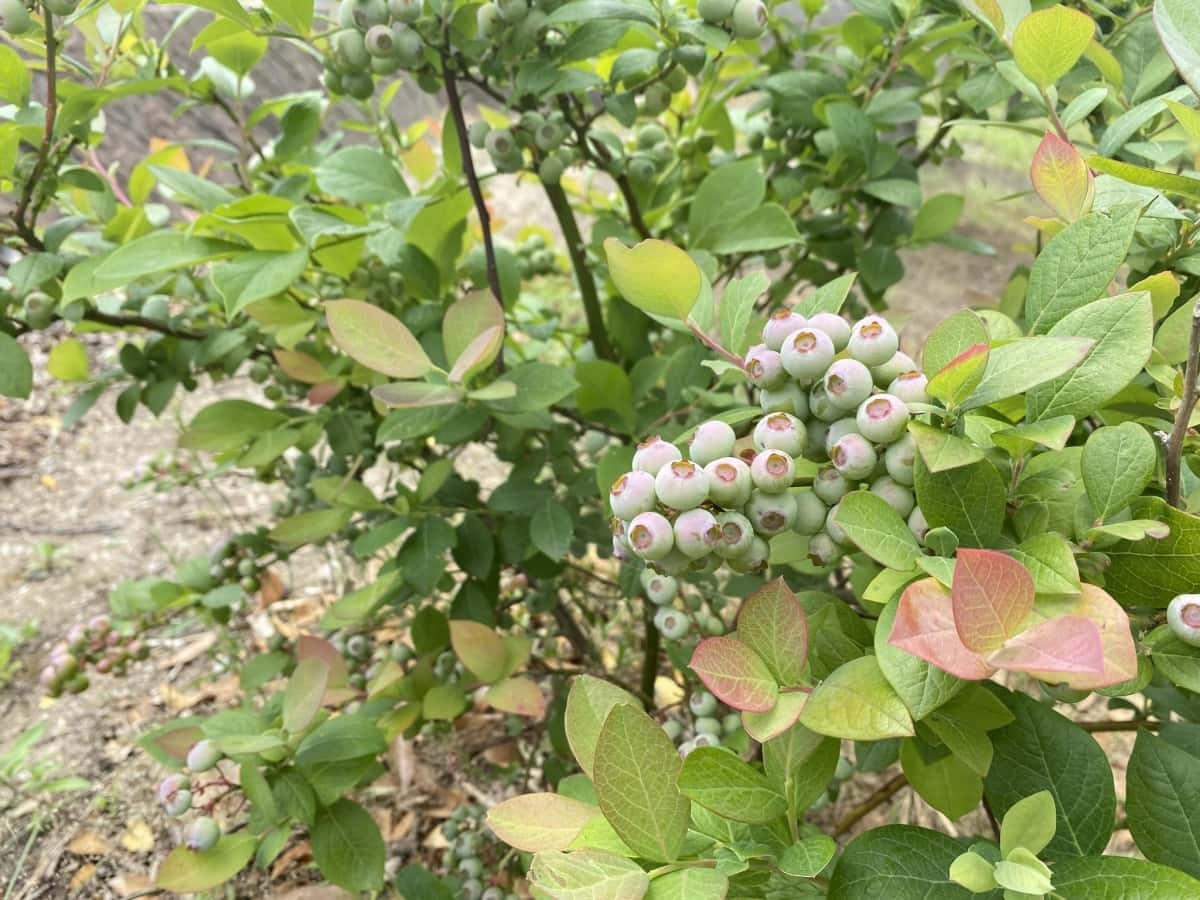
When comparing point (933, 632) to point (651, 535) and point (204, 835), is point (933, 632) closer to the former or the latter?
point (651, 535)

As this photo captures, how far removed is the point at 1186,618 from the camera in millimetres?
378

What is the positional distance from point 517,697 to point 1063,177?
0.53 meters

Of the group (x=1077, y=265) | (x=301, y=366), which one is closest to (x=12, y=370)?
(x=301, y=366)

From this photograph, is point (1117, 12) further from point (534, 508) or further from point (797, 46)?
point (534, 508)

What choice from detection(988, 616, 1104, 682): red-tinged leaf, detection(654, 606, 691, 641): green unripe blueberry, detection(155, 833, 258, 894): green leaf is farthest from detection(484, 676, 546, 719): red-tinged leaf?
detection(988, 616, 1104, 682): red-tinged leaf

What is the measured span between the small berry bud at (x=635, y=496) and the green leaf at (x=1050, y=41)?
36 centimetres

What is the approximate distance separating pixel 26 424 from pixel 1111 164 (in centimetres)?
229

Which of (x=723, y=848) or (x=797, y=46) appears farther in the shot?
(x=797, y=46)

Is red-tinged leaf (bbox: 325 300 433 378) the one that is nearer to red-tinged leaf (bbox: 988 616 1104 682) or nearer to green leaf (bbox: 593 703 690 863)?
green leaf (bbox: 593 703 690 863)

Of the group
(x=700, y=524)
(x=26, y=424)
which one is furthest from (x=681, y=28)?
(x=26, y=424)

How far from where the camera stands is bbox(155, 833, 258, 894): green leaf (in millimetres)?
714

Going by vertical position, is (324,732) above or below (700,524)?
below

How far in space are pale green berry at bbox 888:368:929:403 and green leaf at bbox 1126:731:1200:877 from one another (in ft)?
0.75

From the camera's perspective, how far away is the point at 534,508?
84cm
